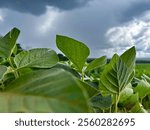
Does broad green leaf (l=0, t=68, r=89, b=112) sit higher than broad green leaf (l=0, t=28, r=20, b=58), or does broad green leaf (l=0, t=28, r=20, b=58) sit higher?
broad green leaf (l=0, t=28, r=20, b=58)

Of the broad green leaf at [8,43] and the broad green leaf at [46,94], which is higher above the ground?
the broad green leaf at [8,43]

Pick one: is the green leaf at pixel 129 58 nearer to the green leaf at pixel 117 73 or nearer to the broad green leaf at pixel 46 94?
the green leaf at pixel 117 73

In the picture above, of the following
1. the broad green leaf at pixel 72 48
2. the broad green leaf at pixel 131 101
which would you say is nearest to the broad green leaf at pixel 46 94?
the broad green leaf at pixel 72 48

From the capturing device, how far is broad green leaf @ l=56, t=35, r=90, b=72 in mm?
239

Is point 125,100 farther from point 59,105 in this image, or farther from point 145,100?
point 59,105

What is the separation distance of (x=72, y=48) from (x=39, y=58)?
0.12 ft

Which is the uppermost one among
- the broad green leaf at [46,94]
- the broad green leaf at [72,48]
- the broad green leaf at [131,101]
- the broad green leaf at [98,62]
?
the broad green leaf at [72,48]

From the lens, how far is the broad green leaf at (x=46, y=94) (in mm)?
133

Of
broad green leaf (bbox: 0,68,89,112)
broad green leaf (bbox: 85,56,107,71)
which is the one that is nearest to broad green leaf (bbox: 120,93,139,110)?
broad green leaf (bbox: 85,56,107,71)

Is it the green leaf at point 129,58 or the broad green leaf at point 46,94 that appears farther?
the green leaf at point 129,58

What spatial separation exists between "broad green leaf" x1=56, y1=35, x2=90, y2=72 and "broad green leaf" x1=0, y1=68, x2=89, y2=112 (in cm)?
8

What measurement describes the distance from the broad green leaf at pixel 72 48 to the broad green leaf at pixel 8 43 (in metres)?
0.04

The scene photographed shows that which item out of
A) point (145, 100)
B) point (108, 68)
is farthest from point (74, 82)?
point (145, 100)

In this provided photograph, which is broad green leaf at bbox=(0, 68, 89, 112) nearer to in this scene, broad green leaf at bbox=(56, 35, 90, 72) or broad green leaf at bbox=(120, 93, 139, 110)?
broad green leaf at bbox=(56, 35, 90, 72)
